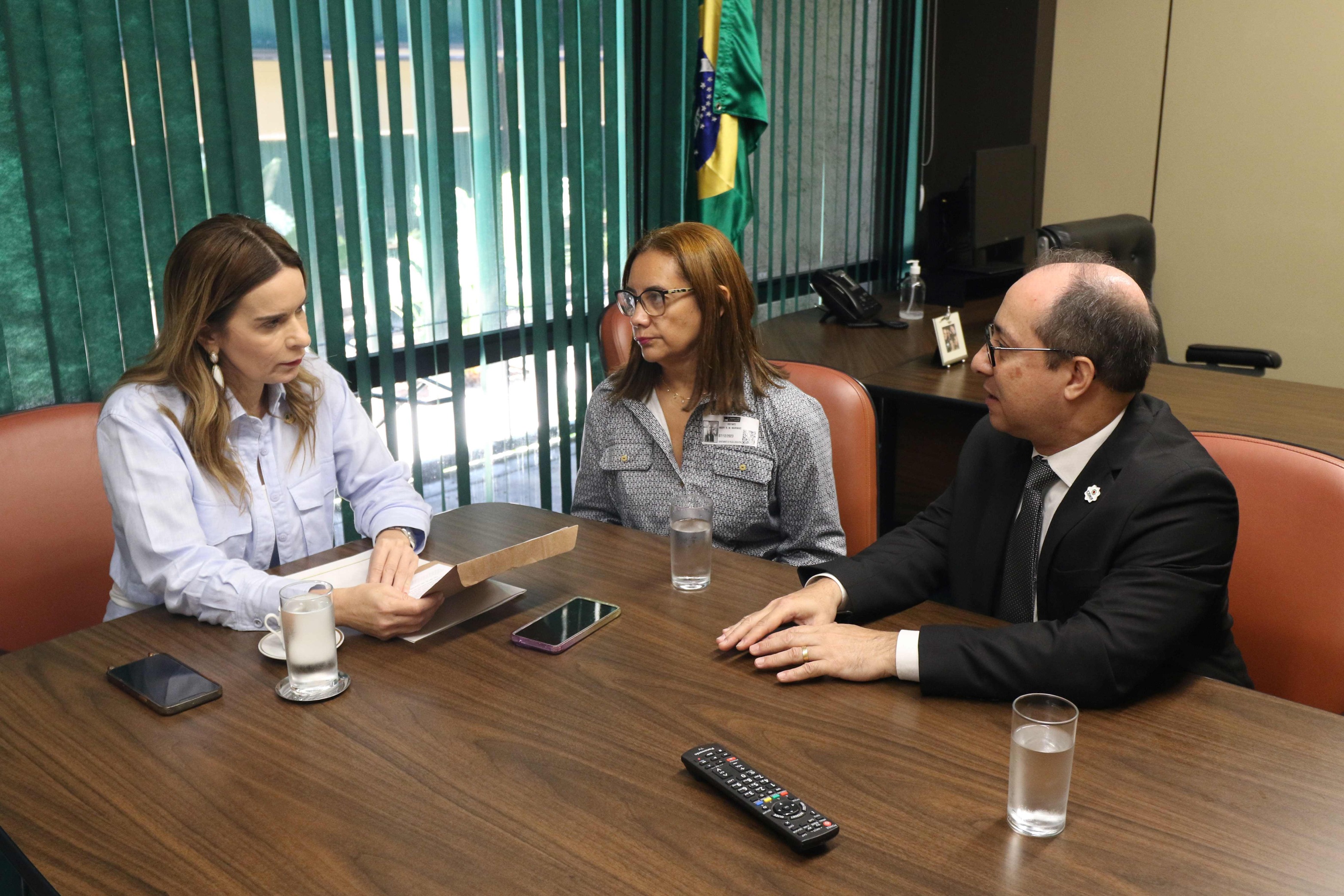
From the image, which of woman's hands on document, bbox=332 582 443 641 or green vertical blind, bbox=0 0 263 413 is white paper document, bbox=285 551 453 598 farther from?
green vertical blind, bbox=0 0 263 413

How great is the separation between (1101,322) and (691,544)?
2.27 ft

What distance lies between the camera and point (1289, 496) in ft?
5.27

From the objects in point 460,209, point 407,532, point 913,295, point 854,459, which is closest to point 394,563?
point 407,532

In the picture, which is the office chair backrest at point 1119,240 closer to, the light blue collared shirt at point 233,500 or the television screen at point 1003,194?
the television screen at point 1003,194

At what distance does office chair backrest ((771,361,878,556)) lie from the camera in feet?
7.11

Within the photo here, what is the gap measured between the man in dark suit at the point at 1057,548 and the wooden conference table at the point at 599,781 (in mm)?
50

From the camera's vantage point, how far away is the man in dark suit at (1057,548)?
132 cm

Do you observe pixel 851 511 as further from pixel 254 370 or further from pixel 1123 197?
pixel 1123 197

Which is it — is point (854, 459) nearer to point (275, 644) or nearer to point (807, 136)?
point (275, 644)

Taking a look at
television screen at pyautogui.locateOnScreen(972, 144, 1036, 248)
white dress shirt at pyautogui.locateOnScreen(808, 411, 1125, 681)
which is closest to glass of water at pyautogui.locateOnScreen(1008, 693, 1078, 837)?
white dress shirt at pyautogui.locateOnScreen(808, 411, 1125, 681)

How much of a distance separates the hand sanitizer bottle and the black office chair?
17.7 inches

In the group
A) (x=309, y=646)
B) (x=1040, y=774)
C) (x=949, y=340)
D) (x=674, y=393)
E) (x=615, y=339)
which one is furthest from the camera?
(x=949, y=340)

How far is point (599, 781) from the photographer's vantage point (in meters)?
1.15

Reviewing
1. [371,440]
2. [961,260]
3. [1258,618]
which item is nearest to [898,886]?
[1258,618]
